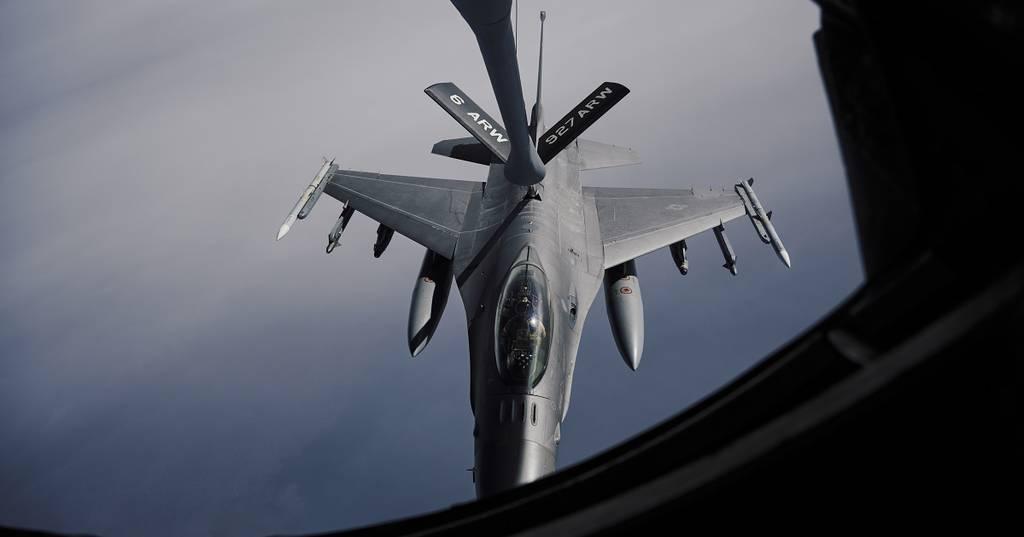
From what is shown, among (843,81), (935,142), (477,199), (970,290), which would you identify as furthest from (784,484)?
(477,199)

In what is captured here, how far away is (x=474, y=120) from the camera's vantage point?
18047mm

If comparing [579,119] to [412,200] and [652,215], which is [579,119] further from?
[412,200]

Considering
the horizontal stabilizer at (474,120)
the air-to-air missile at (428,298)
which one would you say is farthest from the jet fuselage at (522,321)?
the air-to-air missile at (428,298)

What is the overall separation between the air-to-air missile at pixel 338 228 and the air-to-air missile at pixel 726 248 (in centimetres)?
1085

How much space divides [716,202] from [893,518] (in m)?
20.9

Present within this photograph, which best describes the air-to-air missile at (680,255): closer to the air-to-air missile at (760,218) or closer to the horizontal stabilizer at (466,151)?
the air-to-air missile at (760,218)

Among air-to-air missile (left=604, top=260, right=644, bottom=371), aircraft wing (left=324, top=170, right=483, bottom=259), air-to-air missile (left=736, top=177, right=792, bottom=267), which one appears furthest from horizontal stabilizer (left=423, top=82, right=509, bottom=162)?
air-to-air missile (left=736, top=177, right=792, bottom=267)

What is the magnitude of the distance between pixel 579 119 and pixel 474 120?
255 cm

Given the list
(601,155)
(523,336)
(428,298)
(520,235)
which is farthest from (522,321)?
(601,155)

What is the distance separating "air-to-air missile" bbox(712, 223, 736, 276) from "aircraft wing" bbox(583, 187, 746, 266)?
379mm

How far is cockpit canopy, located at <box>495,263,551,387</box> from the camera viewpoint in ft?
39.7

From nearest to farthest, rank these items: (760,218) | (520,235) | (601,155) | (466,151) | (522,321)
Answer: (522,321), (520,235), (760,218), (466,151), (601,155)

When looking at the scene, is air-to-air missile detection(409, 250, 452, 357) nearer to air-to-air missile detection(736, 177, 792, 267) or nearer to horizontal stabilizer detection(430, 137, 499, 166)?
horizontal stabilizer detection(430, 137, 499, 166)

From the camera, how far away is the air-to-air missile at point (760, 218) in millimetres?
20531
